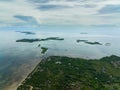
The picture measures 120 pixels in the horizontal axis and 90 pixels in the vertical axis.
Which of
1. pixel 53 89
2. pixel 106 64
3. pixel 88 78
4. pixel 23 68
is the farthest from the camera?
pixel 106 64

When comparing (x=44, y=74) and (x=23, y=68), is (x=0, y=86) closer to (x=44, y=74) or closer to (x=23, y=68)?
(x=44, y=74)

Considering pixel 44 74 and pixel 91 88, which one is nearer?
pixel 91 88

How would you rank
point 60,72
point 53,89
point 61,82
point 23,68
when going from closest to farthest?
point 53,89
point 61,82
point 60,72
point 23,68

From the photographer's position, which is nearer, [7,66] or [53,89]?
[53,89]

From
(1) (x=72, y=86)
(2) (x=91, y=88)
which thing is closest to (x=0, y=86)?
(1) (x=72, y=86)

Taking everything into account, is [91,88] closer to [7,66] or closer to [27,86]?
[27,86]

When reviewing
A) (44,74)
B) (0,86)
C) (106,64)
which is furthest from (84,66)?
(0,86)
